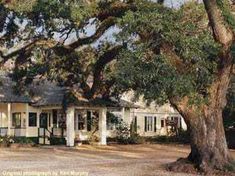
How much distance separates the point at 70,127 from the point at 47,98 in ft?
14.5

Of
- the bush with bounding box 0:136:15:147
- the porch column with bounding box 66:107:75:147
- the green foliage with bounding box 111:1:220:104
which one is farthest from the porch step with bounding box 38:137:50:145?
the green foliage with bounding box 111:1:220:104

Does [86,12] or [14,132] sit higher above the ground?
[86,12]

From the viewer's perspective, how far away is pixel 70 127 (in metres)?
41.1

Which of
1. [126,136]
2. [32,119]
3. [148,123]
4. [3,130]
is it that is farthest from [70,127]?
[148,123]

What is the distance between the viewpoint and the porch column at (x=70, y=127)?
4103 cm

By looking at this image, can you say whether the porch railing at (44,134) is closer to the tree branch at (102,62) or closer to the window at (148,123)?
the tree branch at (102,62)

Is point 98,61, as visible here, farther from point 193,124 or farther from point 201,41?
point 201,41

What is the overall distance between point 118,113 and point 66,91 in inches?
450

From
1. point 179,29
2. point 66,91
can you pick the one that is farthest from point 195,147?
point 66,91

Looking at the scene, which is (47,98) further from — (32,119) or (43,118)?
(32,119)

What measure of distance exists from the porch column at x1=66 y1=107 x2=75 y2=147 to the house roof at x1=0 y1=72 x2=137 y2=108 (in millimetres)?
678

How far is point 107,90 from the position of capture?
3819 centimetres

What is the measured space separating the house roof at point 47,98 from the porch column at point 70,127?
0.68 metres

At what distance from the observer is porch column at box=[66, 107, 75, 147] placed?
41031 mm
